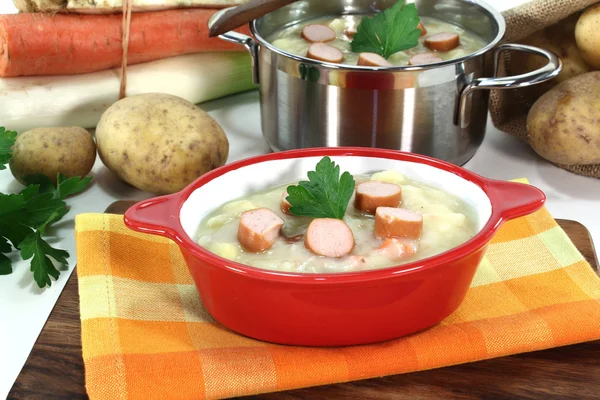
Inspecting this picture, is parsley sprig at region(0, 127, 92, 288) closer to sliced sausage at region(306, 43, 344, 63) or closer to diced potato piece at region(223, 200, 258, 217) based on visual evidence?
diced potato piece at region(223, 200, 258, 217)

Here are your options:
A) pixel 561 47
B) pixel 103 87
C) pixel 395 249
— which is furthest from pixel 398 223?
pixel 103 87

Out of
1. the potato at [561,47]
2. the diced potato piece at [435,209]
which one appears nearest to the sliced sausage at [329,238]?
the diced potato piece at [435,209]

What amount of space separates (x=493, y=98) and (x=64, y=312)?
1.09 meters

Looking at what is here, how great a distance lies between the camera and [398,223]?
1108 mm

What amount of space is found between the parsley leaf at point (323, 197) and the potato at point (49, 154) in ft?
2.24

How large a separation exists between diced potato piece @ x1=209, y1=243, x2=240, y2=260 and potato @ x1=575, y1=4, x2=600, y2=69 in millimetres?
974

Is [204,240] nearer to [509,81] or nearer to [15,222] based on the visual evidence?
[15,222]

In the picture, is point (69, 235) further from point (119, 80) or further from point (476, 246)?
point (476, 246)

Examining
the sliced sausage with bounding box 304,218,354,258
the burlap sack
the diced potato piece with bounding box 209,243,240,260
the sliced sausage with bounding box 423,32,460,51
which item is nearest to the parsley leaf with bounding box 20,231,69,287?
the diced potato piece with bounding box 209,243,240,260

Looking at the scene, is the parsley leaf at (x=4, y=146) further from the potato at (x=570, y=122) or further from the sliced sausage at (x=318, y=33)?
the potato at (x=570, y=122)

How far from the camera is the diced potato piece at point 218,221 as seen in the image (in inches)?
46.8

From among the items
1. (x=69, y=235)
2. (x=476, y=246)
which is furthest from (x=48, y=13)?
(x=476, y=246)

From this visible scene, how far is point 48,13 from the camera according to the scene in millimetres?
1952

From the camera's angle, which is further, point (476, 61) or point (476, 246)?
point (476, 61)
